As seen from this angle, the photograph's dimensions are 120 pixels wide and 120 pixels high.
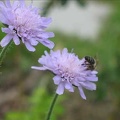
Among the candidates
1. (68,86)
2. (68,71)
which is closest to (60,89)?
(68,86)

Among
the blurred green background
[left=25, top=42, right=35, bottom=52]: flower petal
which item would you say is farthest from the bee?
the blurred green background

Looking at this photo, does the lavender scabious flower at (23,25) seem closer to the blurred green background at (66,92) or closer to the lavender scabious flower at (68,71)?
the lavender scabious flower at (68,71)

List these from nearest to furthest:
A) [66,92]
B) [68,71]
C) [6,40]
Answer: [6,40] < [68,71] < [66,92]

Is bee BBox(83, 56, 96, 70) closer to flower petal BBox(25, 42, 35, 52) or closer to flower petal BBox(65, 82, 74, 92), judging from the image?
flower petal BBox(65, 82, 74, 92)

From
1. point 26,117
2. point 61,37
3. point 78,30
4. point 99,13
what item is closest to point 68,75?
point 26,117

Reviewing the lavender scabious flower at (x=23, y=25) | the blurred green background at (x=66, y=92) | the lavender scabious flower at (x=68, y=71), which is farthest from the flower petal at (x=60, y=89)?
the blurred green background at (x=66, y=92)

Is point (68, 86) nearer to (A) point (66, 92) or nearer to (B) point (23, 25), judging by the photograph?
(B) point (23, 25)
